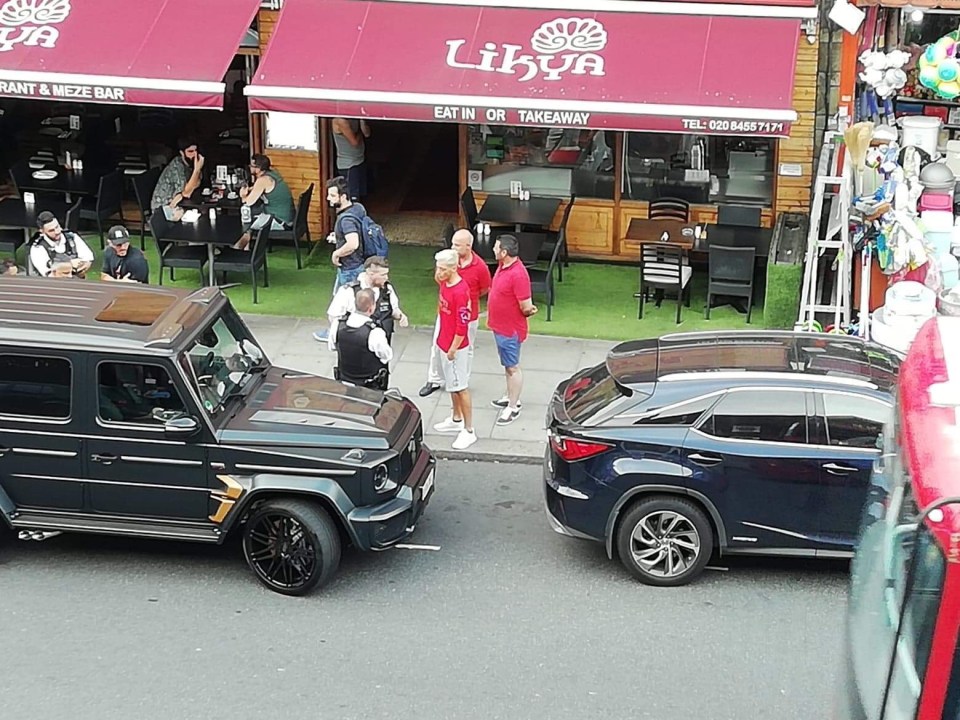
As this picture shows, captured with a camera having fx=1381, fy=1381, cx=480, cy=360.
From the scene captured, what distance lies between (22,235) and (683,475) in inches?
375

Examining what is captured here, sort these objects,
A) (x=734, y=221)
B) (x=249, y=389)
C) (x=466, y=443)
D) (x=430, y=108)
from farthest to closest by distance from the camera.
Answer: (x=734, y=221), (x=430, y=108), (x=466, y=443), (x=249, y=389)

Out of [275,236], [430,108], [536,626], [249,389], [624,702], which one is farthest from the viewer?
[275,236]

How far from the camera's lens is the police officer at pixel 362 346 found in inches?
422

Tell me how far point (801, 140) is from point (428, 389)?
541 cm

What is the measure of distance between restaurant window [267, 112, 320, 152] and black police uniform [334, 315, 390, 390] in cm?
596

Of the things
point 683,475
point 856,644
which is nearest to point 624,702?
point 683,475

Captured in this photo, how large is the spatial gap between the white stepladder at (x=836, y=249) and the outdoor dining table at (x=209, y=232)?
5.92m

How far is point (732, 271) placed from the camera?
46.7 feet

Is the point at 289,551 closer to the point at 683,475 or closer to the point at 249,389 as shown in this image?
the point at 249,389

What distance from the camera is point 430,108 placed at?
13.5 meters

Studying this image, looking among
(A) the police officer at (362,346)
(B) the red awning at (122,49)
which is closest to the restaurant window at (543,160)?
(B) the red awning at (122,49)

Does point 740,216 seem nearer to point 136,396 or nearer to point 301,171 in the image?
point 301,171

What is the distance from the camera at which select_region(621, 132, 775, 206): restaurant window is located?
1552 cm

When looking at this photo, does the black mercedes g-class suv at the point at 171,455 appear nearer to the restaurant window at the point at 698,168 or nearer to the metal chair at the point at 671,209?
the metal chair at the point at 671,209
